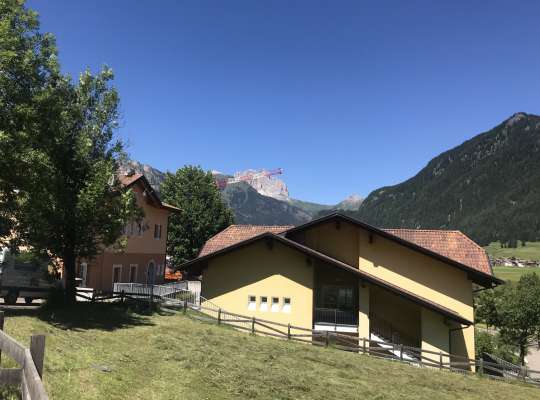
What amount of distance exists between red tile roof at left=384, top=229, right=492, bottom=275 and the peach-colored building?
770 inches

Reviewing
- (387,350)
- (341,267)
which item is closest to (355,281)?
(341,267)

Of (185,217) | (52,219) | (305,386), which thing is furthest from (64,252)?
(185,217)

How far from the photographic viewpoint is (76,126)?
22844 mm

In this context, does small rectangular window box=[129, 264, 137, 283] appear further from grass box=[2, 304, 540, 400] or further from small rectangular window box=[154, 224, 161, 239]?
grass box=[2, 304, 540, 400]

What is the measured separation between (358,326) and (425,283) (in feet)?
16.7

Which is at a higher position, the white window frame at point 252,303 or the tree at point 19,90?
the tree at point 19,90

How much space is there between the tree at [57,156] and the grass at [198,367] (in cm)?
399

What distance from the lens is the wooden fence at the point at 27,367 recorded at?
13.8 ft

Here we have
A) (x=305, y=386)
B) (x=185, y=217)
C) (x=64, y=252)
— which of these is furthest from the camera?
(x=185, y=217)

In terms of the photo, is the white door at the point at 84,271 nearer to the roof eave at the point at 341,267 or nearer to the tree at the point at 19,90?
the roof eave at the point at 341,267

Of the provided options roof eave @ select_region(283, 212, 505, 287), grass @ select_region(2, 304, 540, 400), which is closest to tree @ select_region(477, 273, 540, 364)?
roof eave @ select_region(283, 212, 505, 287)

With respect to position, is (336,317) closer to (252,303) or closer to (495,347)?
(252,303)

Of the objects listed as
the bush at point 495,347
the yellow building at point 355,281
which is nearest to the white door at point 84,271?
the yellow building at point 355,281

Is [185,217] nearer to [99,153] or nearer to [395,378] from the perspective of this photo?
[99,153]
